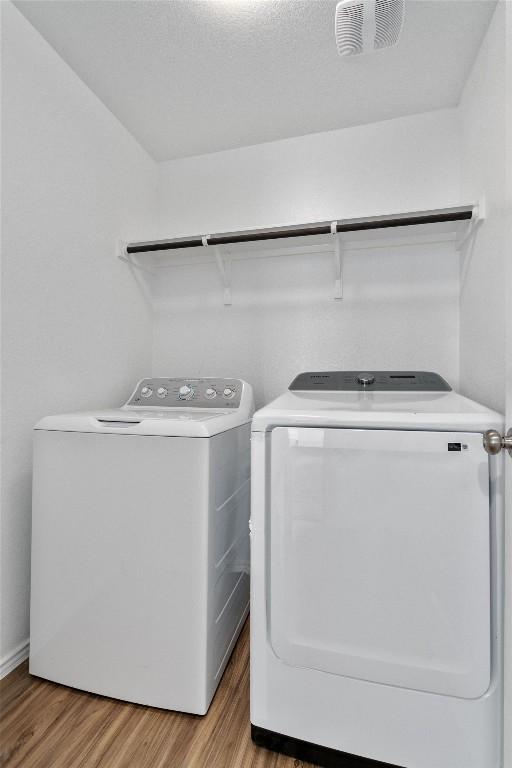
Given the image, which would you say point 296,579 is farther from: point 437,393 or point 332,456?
point 437,393

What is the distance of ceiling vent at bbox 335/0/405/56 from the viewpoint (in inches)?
49.2

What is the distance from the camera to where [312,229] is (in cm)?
180

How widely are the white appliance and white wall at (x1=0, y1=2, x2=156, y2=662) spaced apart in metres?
0.14

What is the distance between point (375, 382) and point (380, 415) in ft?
2.23

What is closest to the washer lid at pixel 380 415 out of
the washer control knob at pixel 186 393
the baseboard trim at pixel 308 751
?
the washer control knob at pixel 186 393

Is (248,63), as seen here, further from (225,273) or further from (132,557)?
(132,557)

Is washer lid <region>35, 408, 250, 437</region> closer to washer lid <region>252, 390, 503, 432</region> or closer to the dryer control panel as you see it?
washer lid <region>252, 390, 503, 432</region>

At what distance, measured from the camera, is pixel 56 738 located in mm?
1146

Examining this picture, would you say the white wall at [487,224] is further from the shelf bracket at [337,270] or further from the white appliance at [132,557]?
the white appliance at [132,557]

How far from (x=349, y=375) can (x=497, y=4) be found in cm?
147

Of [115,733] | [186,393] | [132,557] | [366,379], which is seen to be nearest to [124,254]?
[186,393]

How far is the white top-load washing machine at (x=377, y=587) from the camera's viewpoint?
981mm

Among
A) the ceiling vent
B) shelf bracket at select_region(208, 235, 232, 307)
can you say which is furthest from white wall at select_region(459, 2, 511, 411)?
shelf bracket at select_region(208, 235, 232, 307)

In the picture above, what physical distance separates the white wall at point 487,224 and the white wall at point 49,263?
5.48 ft
